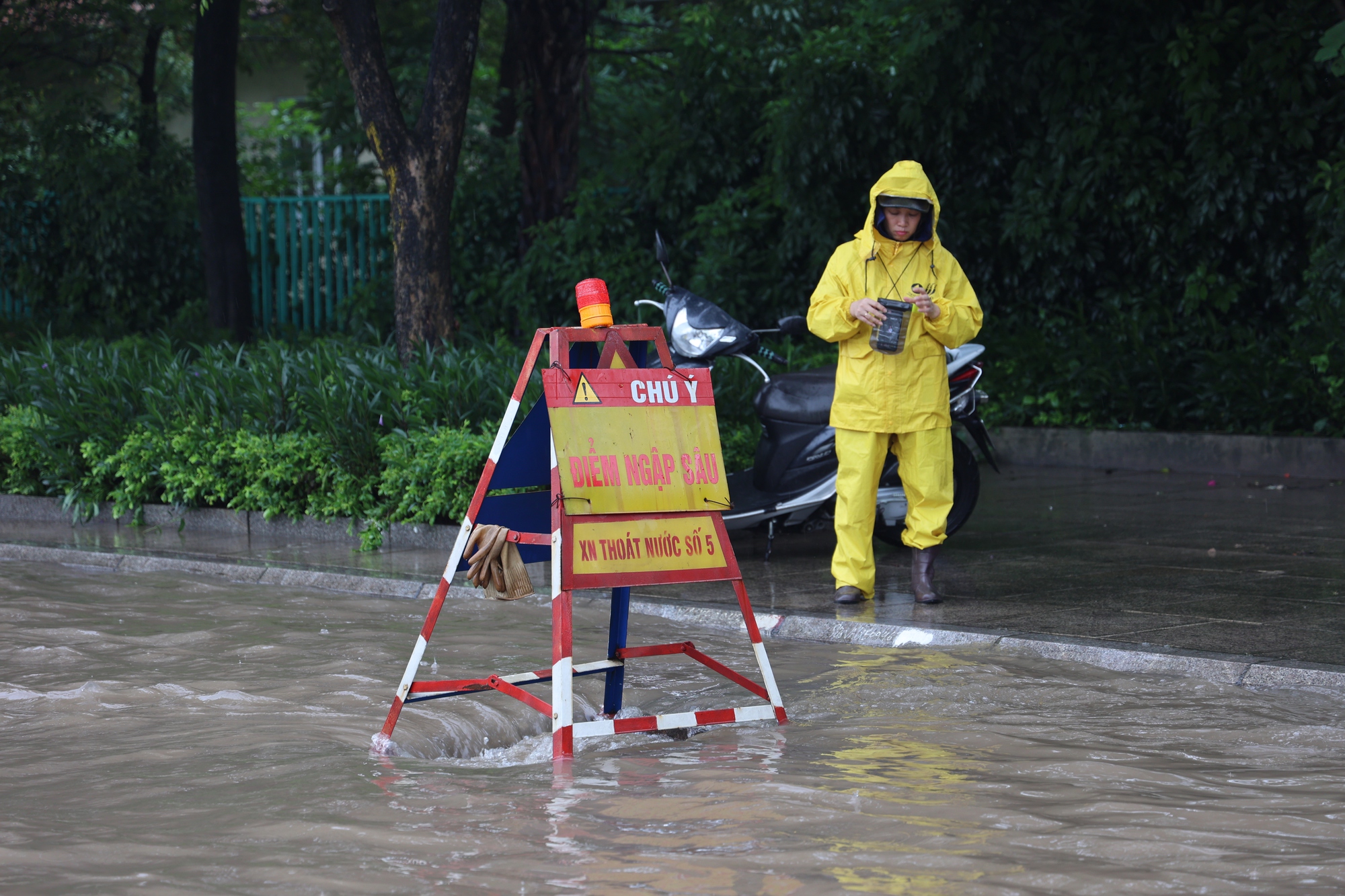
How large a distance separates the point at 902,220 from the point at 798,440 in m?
1.68

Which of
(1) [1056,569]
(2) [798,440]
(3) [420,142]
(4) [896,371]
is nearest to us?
(4) [896,371]

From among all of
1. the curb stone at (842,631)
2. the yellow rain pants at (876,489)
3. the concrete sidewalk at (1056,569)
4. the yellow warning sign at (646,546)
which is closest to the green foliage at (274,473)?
the concrete sidewalk at (1056,569)

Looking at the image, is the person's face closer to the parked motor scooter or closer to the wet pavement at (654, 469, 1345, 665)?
the parked motor scooter

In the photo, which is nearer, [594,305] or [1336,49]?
[594,305]

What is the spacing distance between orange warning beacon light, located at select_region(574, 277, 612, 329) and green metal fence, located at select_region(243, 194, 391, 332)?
43.7ft

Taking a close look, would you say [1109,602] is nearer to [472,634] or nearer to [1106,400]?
[472,634]

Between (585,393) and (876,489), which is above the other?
(585,393)

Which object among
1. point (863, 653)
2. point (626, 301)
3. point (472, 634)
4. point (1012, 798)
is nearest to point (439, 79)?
Result: point (626, 301)

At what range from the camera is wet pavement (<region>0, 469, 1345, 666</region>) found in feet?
20.2

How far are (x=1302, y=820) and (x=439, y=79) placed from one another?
8575 millimetres

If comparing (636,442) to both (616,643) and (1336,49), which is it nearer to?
(616,643)

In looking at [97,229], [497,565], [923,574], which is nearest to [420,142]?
[923,574]

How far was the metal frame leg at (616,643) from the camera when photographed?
5.00 m

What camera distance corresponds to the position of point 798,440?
7.97 metres
